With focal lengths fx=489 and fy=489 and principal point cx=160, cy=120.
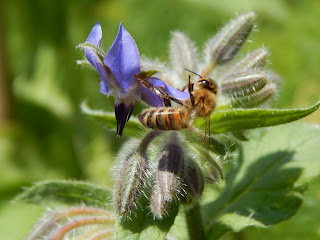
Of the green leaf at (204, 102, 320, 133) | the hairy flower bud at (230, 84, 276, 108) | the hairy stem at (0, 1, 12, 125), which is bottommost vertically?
the green leaf at (204, 102, 320, 133)

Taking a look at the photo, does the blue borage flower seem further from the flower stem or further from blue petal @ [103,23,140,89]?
the flower stem

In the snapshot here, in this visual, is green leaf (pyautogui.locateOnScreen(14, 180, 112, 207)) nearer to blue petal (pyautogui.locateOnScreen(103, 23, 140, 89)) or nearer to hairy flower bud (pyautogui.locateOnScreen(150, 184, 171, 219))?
hairy flower bud (pyautogui.locateOnScreen(150, 184, 171, 219))

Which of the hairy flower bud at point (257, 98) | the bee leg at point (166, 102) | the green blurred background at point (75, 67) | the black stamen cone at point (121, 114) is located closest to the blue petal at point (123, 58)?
the black stamen cone at point (121, 114)

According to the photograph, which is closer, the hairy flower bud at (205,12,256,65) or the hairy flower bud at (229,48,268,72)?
the hairy flower bud at (229,48,268,72)

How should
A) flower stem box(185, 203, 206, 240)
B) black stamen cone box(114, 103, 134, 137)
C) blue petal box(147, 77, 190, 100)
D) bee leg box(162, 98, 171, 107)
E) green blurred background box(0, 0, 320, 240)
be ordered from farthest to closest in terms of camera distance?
green blurred background box(0, 0, 320, 240), flower stem box(185, 203, 206, 240), bee leg box(162, 98, 171, 107), black stamen cone box(114, 103, 134, 137), blue petal box(147, 77, 190, 100)

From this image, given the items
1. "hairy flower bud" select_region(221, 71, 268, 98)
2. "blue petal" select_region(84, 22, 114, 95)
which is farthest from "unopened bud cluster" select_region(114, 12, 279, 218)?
"blue petal" select_region(84, 22, 114, 95)

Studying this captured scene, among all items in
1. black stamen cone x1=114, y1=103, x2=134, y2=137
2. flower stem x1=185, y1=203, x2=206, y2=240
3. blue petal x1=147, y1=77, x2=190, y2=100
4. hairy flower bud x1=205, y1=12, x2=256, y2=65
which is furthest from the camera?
hairy flower bud x1=205, y1=12, x2=256, y2=65

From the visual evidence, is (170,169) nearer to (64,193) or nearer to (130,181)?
(130,181)

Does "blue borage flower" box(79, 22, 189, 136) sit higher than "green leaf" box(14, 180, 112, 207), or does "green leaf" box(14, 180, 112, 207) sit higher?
"blue borage flower" box(79, 22, 189, 136)
